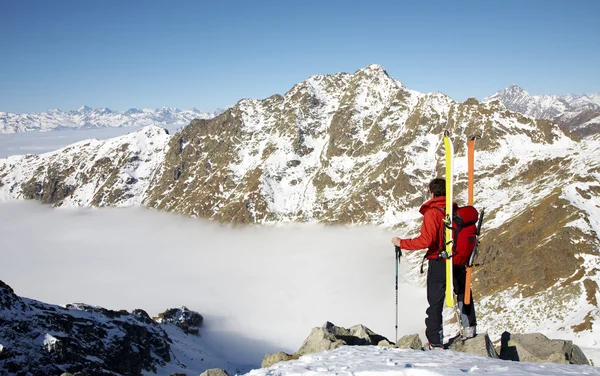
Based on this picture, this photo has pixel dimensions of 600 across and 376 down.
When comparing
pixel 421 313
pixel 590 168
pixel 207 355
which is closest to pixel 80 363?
pixel 207 355

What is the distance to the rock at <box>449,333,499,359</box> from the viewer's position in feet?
42.4

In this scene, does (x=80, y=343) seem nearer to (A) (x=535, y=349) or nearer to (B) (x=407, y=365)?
(B) (x=407, y=365)

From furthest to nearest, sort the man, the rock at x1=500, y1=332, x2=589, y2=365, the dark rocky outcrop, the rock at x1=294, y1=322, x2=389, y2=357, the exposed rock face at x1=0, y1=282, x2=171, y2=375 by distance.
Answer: the exposed rock face at x1=0, y1=282, x2=171, y2=375, the dark rocky outcrop, the rock at x1=294, y1=322, x2=389, y2=357, the rock at x1=500, y1=332, x2=589, y2=365, the man

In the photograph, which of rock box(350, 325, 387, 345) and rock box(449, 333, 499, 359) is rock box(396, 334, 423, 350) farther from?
rock box(449, 333, 499, 359)

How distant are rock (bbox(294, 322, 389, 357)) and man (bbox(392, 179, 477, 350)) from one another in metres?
5.73

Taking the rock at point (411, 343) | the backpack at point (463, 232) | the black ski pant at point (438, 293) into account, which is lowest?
the rock at point (411, 343)

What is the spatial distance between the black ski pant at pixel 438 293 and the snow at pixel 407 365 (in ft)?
2.62

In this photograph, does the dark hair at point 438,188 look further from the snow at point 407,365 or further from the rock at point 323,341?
the rock at point 323,341

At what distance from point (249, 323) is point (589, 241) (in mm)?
141572

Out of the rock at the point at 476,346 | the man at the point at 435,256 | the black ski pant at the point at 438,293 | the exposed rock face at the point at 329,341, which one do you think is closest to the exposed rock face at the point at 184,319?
the exposed rock face at the point at 329,341

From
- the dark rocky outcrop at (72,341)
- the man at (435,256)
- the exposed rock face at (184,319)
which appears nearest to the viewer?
the man at (435,256)

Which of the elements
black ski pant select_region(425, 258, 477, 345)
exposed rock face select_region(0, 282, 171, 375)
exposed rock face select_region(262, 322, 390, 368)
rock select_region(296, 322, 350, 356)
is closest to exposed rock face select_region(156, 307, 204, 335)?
exposed rock face select_region(0, 282, 171, 375)

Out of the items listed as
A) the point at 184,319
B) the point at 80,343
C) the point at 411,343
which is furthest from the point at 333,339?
the point at 184,319

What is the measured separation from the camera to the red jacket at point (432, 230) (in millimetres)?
11791
